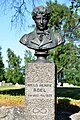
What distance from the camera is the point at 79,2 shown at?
12.2 m

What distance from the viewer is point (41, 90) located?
7840 millimetres

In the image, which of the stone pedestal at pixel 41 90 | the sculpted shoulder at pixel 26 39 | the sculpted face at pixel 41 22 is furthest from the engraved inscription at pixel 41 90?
the sculpted face at pixel 41 22

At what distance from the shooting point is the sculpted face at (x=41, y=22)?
324 inches

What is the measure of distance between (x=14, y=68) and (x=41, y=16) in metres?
46.7

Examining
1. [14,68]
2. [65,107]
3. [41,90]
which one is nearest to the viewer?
[41,90]

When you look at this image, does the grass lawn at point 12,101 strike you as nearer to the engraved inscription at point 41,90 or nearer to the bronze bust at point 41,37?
the engraved inscription at point 41,90

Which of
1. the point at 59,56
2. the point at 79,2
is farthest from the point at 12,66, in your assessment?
the point at 79,2

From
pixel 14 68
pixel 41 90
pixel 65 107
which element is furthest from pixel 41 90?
pixel 14 68

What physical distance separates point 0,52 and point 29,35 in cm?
5085

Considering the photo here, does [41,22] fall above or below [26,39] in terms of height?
above

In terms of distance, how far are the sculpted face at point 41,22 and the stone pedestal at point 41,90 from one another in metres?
1.01

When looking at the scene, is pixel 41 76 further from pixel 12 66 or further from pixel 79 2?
pixel 12 66

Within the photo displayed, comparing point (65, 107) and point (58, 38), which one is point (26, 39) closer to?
point (58, 38)

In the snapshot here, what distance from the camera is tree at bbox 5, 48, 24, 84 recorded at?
54.1 metres
